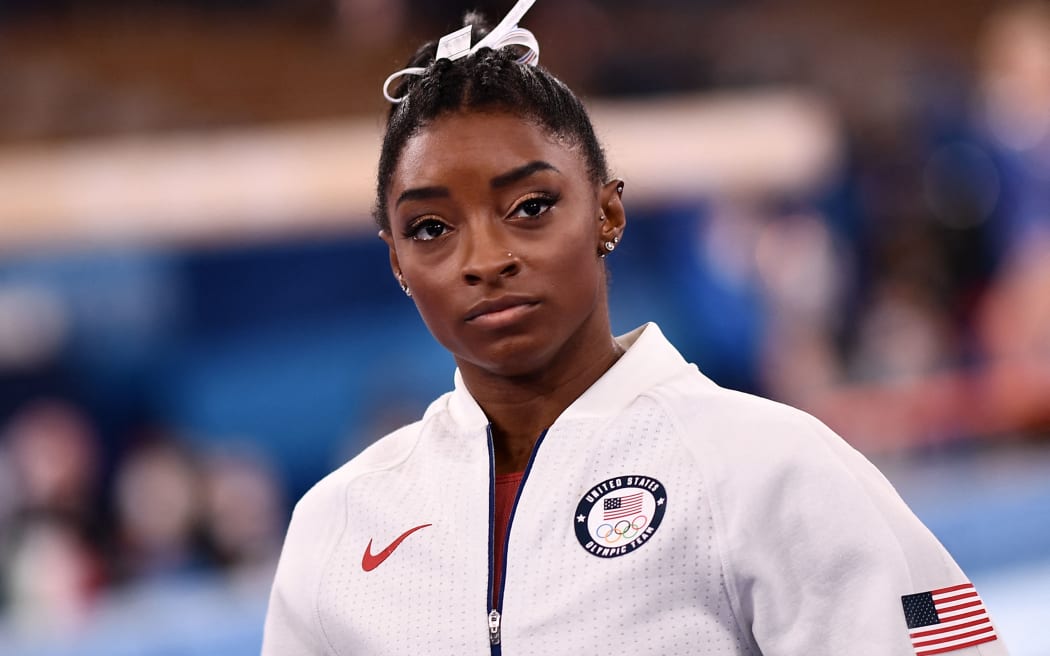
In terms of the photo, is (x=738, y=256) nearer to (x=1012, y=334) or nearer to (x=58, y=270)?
(x=1012, y=334)

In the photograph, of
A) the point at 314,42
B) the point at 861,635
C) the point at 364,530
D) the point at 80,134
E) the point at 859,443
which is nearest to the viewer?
the point at 861,635

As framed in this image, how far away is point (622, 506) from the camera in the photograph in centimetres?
146

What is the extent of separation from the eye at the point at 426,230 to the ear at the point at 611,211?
0.19m

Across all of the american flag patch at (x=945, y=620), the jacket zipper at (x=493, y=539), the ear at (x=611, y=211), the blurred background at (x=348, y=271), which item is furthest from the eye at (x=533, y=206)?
the blurred background at (x=348, y=271)

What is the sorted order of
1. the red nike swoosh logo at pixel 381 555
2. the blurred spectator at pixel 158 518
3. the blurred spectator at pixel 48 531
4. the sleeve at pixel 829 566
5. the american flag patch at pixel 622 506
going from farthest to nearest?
the blurred spectator at pixel 158 518
the blurred spectator at pixel 48 531
the red nike swoosh logo at pixel 381 555
the american flag patch at pixel 622 506
the sleeve at pixel 829 566

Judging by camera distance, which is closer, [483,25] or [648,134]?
[483,25]

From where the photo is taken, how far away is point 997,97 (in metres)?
7.38

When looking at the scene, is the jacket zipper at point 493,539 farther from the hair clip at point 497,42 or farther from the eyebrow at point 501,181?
the hair clip at point 497,42

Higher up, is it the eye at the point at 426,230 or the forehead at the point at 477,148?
the forehead at the point at 477,148

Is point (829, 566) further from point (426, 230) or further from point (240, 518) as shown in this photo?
point (240, 518)

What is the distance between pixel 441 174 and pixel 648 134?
5.71 metres

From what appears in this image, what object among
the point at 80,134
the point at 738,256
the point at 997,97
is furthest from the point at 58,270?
the point at 997,97

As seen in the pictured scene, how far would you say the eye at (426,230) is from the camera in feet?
4.98

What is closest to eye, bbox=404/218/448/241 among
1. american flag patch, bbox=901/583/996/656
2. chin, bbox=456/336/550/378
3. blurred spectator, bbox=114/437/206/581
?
chin, bbox=456/336/550/378
